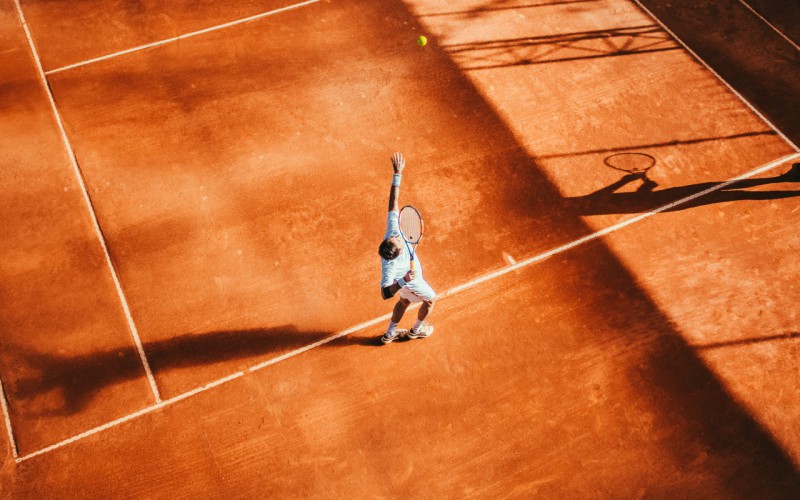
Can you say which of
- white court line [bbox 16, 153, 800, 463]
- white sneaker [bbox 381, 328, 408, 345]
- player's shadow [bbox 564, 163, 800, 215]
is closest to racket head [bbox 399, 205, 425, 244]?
white sneaker [bbox 381, 328, 408, 345]

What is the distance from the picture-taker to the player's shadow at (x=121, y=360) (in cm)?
664

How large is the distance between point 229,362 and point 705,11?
12362 mm

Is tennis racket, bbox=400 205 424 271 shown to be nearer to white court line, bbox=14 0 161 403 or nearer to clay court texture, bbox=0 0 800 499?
clay court texture, bbox=0 0 800 499

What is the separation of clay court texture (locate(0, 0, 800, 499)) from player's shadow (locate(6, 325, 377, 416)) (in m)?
0.03

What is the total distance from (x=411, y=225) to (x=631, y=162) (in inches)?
215

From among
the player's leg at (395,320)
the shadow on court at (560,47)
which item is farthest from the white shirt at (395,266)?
the shadow on court at (560,47)

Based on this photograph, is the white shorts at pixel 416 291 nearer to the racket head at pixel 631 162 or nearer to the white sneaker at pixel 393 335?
the white sneaker at pixel 393 335

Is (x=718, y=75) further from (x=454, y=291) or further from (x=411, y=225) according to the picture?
(x=411, y=225)

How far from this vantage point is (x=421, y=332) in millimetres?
7078

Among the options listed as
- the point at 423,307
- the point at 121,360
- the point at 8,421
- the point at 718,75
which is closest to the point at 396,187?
the point at 423,307

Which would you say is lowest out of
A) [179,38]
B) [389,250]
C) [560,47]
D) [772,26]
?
[179,38]

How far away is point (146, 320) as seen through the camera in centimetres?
724

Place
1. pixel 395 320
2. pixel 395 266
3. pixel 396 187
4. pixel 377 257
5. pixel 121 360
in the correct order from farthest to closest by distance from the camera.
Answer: pixel 377 257, pixel 121 360, pixel 395 320, pixel 396 187, pixel 395 266

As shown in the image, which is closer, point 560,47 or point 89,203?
point 89,203
